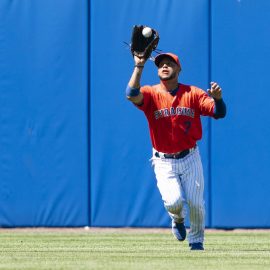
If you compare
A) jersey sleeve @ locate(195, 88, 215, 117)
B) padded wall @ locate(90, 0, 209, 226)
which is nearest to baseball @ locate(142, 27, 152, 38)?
jersey sleeve @ locate(195, 88, 215, 117)

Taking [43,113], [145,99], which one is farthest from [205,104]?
[43,113]

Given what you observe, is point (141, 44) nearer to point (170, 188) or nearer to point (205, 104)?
point (205, 104)

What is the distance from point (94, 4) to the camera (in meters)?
11.6

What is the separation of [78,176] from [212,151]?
1570 millimetres

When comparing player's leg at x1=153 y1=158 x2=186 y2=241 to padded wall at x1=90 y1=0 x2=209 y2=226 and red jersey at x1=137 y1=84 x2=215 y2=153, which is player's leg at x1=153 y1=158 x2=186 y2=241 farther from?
padded wall at x1=90 y1=0 x2=209 y2=226

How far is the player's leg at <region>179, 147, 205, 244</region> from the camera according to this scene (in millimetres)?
8297

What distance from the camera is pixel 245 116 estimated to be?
11445 millimetres

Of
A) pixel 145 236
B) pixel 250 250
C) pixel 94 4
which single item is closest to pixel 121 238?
pixel 145 236

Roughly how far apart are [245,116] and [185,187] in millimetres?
3240

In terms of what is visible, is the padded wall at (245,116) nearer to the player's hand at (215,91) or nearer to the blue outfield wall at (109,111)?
the blue outfield wall at (109,111)

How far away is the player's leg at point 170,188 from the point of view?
27.1 feet

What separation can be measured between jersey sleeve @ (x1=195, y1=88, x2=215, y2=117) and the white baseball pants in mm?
375

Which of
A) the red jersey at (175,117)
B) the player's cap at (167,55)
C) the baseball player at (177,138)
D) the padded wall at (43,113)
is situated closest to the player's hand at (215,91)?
the baseball player at (177,138)

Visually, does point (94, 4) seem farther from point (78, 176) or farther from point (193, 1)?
point (78, 176)
